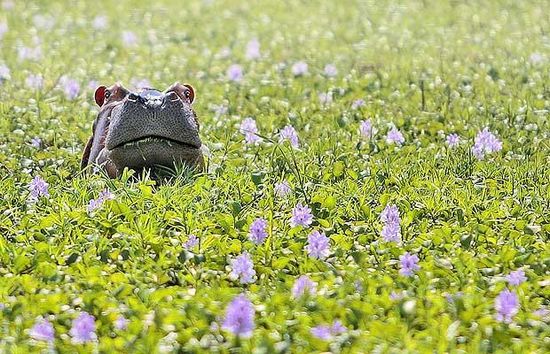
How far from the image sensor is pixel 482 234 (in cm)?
561

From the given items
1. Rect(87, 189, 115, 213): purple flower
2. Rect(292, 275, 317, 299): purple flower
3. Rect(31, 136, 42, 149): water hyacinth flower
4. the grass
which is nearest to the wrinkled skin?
the grass

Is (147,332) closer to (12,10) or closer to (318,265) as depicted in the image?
(318,265)

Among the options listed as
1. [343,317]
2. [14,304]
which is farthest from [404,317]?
[14,304]

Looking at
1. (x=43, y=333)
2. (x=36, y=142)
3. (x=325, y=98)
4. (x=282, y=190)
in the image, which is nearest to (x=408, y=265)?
(x=282, y=190)

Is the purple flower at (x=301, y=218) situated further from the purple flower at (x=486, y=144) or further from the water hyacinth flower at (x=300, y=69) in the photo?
the water hyacinth flower at (x=300, y=69)

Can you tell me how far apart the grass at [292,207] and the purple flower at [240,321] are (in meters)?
0.06

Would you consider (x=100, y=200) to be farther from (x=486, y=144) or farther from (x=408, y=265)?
(x=486, y=144)

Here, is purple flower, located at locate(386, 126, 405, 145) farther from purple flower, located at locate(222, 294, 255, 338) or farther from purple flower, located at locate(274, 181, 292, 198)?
purple flower, located at locate(222, 294, 255, 338)

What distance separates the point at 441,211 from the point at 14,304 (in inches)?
85.9

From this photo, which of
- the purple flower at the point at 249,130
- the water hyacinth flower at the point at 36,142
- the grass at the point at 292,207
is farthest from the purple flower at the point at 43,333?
the water hyacinth flower at the point at 36,142

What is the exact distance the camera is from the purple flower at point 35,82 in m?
9.14

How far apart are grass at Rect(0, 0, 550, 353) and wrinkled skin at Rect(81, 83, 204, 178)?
0.13 metres

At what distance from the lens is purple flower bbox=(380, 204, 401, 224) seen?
554 centimetres

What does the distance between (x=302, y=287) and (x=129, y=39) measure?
7.13 meters
